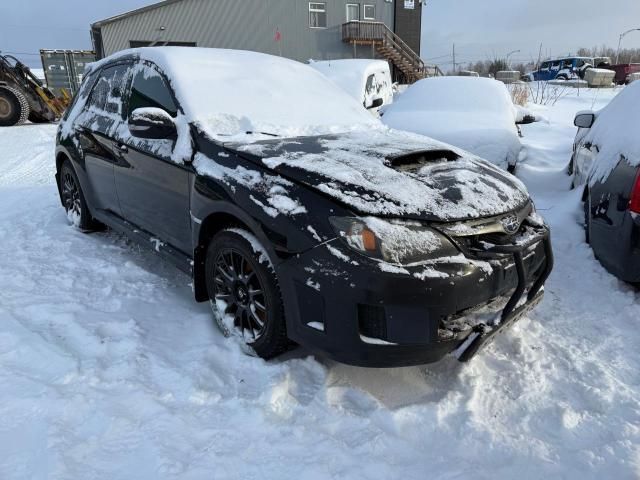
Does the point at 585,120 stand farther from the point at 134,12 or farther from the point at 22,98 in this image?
the point at 134,12

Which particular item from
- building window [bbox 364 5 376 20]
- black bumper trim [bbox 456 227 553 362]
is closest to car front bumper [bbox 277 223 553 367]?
black bumper trim [bbox 456 227 553 362]

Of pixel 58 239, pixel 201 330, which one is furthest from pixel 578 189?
pixel 58 239

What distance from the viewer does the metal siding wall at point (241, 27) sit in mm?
23359

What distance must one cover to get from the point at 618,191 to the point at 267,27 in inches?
917

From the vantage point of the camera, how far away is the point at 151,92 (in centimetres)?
329

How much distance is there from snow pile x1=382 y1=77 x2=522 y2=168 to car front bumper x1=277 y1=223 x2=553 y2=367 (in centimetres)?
388

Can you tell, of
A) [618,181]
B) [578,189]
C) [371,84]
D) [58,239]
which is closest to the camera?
[618,181]

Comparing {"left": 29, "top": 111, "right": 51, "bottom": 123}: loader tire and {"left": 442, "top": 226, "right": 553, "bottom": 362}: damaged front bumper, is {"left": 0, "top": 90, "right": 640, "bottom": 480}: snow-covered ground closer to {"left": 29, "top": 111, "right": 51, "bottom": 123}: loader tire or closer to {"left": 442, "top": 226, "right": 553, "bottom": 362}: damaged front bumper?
{"left": 442, "top": 226, "right": 553, "bottom": 362}: damaged front bumper

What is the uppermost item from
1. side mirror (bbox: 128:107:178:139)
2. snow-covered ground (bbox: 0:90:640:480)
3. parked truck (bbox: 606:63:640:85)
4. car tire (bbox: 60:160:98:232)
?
side mirror (bbox: 128:107:178:139)

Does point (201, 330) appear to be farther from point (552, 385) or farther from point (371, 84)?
point (371, 84)

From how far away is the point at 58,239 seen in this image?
4328mm

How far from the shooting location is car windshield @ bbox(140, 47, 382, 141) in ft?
9.85

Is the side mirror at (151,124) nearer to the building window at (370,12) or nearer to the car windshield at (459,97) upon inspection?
the car windshield at (459,97)

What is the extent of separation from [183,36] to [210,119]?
2374 cm
